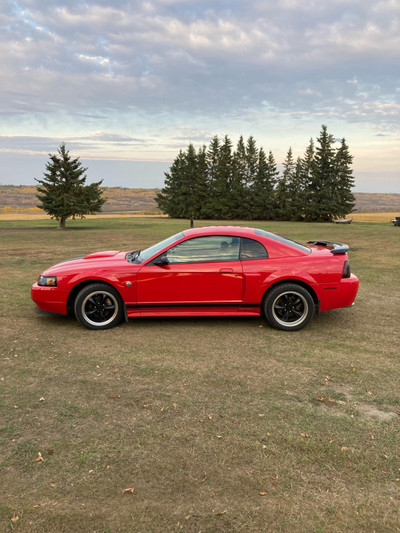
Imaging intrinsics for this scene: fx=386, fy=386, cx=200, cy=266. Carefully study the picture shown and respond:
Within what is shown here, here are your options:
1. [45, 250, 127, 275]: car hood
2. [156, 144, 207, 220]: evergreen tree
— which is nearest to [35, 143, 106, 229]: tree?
[45, 250, 127, 275]: car hood

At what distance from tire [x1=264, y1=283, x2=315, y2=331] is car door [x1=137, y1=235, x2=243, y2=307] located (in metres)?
0.49

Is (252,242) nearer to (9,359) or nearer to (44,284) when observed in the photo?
(44,284)

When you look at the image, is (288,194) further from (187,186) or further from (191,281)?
(191,281)

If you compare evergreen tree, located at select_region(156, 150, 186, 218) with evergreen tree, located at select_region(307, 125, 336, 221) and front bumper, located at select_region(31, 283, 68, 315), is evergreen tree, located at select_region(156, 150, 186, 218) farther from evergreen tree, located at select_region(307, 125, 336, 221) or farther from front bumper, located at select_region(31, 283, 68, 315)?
front bumper, located at select_region(31, 283, 68, 315)

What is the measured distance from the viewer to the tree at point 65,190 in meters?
28.7

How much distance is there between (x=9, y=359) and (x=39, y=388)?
0.99 metres

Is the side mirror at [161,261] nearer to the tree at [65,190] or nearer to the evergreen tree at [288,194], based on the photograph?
the tree at [65,190]

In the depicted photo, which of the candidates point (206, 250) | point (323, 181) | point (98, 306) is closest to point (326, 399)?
point (206, 250)

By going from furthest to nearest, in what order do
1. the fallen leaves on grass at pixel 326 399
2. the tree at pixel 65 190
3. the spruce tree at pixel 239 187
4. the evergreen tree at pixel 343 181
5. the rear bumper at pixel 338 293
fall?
1. the spruce tree at pixel 239 187
2. the evergreen tree at pixel 343 181
3. the tree at pixel 65 190
4. the rear bumper at pixel 338 293
5. the fallen leaves on grass at pixel 326 399

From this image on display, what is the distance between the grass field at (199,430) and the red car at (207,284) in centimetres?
31

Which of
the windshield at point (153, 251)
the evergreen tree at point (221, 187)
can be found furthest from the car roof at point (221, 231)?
the evergreen tree at point (221, 187)

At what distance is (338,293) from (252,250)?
1.42 meters

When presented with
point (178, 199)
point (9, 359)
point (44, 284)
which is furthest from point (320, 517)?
point (178, 199)

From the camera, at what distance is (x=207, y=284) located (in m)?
5.60
